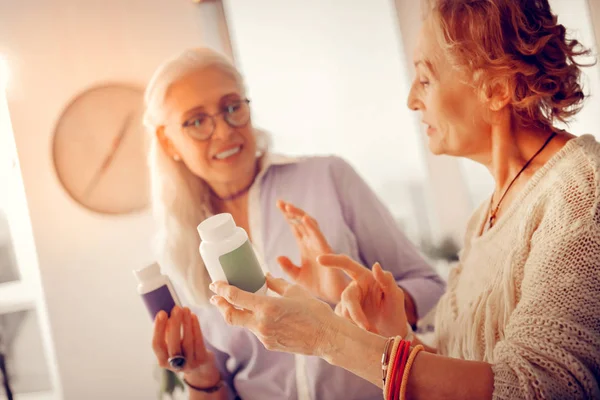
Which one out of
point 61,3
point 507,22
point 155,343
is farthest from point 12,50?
point 507,22

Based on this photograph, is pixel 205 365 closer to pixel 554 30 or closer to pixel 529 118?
pixel 529 118

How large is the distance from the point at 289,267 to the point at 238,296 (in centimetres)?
25

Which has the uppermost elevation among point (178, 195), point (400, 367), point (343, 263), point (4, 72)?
point (4, 72)

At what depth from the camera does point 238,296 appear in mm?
743

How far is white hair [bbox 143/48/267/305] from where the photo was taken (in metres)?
1.03

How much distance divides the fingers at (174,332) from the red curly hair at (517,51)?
70 cm

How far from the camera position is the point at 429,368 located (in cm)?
69

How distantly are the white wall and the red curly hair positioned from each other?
48 cm

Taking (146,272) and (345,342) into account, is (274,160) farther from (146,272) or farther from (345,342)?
(345,342)

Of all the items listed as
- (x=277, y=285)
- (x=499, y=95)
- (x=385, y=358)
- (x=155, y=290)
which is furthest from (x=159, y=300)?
(x=499, y=95)

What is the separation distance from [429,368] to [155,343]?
58cm

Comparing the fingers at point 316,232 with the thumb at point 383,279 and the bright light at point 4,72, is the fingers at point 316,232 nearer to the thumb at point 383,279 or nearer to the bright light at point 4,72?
the thumb at point 383,279

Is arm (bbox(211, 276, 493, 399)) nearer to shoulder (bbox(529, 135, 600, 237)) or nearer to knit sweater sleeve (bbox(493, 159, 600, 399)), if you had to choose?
knit sweater sleeve (bbox(493, 159, 600, 399))

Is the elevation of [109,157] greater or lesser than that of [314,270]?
greater
